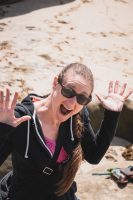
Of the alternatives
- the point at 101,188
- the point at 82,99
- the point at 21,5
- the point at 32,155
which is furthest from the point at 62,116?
the point at 21,5

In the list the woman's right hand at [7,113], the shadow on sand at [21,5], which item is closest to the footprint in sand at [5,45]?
the shadow on sand at [21,5]

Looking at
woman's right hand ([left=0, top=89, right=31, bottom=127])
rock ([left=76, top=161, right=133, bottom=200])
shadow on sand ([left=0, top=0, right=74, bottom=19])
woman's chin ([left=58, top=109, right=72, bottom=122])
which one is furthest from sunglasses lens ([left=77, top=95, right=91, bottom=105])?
shadow on sand ([left=0, top=0, right=74, bottom=19])

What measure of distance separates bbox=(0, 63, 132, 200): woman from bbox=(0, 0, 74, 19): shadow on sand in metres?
6.70

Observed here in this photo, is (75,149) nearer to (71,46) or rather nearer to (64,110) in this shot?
(64,110)

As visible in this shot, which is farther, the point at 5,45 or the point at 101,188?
the point at 5,45

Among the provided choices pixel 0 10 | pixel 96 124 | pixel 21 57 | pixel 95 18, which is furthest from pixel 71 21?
pixel 96 124

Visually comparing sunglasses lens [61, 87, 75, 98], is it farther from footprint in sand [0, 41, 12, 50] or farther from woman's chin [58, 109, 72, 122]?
footprint in sand [0, 41, 12, 50]

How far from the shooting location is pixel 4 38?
766 cm

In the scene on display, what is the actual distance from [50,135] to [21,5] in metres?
7.62

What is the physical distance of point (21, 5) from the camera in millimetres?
9477

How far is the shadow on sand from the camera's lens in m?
8.98

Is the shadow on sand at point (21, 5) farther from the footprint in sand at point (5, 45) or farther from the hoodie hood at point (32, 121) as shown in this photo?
the hoodie hood at point (32, 121)

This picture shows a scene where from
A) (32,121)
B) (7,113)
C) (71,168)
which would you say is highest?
(7,113)

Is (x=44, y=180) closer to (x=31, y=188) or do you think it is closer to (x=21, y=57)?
(x=31, y=188)
